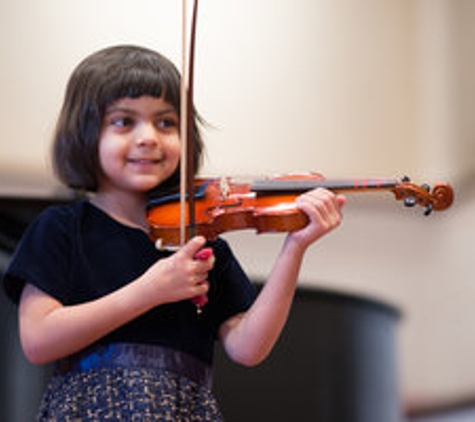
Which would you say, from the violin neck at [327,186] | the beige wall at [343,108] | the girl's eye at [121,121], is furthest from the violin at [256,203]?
the beige wall at [343,108]

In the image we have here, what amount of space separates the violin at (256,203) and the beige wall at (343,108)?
513mm

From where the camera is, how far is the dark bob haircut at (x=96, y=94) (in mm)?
943

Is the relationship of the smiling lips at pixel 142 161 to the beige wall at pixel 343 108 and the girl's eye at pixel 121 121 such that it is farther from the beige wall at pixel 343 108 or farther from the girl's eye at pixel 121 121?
the beige wall at pixel 343 108

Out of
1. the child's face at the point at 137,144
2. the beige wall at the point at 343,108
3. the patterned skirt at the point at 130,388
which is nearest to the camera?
the patterned skirt at the point at 130,388

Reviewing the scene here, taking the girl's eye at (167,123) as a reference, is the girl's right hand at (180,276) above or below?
below

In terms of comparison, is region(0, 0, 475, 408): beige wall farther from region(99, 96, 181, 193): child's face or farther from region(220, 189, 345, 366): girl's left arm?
region(220, 189, 345, 366): girl's left arm

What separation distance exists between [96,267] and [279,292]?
22 cm

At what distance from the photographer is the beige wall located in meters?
1.40

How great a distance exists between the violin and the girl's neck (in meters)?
0.06

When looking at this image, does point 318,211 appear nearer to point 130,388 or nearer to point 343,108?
point 130,388

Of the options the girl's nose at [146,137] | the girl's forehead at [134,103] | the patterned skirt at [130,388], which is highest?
the girl's forehead at [134,103]

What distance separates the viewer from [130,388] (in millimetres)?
833

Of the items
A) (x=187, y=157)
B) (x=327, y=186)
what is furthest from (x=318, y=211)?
(x=187, y=157)

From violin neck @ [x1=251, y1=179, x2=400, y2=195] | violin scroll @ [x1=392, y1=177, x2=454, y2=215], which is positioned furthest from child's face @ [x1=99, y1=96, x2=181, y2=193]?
violin scroll @ [x1=392, y1=177, x2=454, y2=215]
